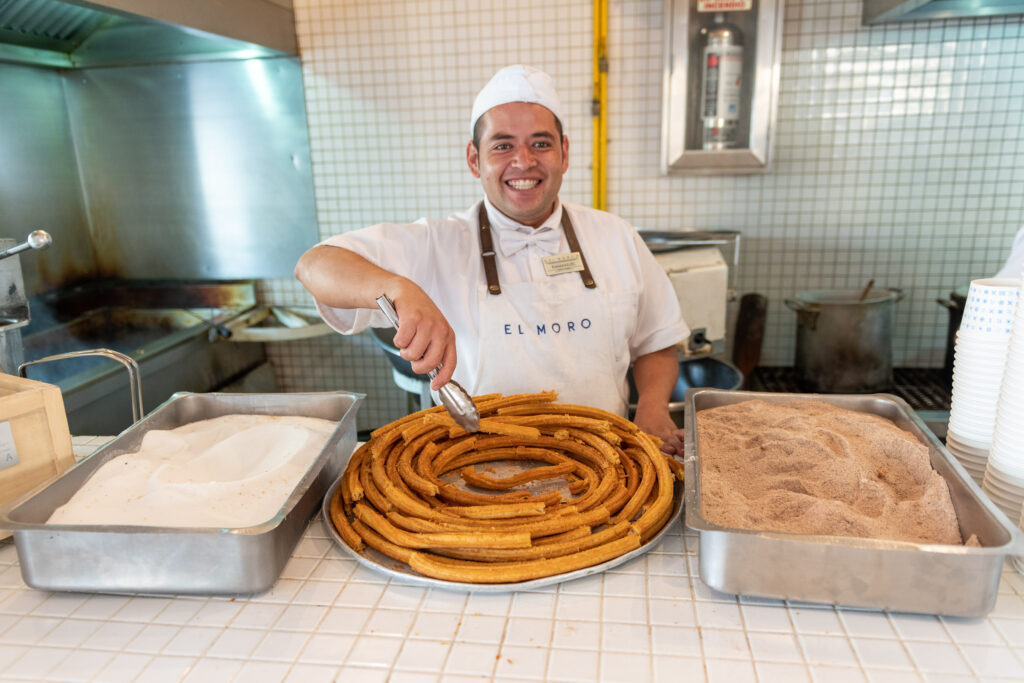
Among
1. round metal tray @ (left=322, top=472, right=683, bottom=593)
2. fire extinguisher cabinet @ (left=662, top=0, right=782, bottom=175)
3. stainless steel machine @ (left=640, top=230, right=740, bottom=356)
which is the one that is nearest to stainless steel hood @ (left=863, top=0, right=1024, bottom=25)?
fire extinguisher cabinet @ (left=662, top=0, right=782, bottom=175)

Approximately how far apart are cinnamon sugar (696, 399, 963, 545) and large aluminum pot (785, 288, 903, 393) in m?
1.85

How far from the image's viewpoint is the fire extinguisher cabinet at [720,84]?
305 centimetres

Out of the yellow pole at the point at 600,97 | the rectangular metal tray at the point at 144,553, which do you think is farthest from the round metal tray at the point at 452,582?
the yellow pole at the point at 600,97

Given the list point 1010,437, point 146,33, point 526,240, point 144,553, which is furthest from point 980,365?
point 146,33

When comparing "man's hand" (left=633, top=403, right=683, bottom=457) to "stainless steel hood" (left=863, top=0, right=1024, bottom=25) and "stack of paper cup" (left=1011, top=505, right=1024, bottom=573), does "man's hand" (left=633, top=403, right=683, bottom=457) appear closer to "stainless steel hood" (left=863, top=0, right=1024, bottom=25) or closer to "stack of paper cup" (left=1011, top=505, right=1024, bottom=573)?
"stack of paper cup" (left=1011, top=505, right=1024, bottom=573)

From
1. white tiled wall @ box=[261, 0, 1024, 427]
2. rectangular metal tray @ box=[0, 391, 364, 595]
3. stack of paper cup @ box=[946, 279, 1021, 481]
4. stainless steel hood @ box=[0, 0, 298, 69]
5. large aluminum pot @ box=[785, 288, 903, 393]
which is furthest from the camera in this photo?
white tiled wall @ box=[261, 0, 1024, 427]

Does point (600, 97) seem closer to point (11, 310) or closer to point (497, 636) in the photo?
point (11, 310)

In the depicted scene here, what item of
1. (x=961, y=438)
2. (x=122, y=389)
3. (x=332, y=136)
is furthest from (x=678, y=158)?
(x=122, y=389)

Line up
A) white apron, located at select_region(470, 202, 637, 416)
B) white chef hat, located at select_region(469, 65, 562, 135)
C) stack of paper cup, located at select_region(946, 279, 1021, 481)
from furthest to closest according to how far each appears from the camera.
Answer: white apron, located at select_region(470, 202, 637, 416)
white chef hat, located at select_region(469, 65, 562, 135)
stack of paper cup, located at select_region(946, 279, 1021, 481)

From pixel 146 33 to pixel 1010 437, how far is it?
3.82m

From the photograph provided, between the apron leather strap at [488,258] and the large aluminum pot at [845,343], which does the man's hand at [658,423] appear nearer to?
the apron leather strap at [488,258]

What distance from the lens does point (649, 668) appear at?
84cm

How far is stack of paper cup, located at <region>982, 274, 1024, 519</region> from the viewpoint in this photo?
1014mm

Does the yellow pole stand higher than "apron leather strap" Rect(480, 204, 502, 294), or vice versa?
the yellow pole
